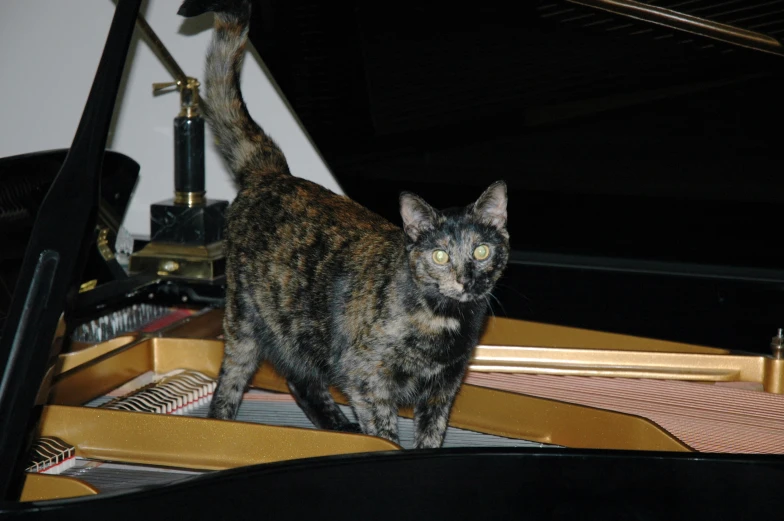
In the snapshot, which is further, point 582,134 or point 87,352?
point 582,134

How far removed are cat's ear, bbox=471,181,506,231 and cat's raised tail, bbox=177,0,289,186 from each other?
0.52m

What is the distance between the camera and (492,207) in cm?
189

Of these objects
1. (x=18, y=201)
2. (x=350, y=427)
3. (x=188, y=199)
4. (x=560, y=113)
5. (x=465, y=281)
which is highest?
(x=560, y=113)

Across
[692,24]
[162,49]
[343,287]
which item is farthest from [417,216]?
[162,49]

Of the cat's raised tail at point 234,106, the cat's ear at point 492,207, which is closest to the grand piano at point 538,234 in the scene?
the cat's raised tail at point 234,106

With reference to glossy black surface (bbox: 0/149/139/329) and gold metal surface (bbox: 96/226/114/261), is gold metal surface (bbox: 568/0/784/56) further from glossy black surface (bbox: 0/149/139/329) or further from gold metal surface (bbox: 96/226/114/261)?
gold metal surface (bbox: 96/226/114/261)

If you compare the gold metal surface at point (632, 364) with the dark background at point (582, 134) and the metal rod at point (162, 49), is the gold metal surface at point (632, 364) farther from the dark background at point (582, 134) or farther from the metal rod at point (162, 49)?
the metal rod at point (162, 49)

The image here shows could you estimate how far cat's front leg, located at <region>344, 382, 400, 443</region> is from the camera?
1.90 m

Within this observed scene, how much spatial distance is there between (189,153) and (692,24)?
135 centimetres

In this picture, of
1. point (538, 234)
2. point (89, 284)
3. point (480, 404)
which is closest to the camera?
point (480, 404)

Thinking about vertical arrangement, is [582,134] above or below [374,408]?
above

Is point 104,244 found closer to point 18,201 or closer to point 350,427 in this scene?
point 18,201

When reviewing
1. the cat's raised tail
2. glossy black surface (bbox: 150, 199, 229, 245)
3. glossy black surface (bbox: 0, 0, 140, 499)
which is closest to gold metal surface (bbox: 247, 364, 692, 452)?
the cat's raised tail

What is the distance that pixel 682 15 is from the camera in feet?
6.70
